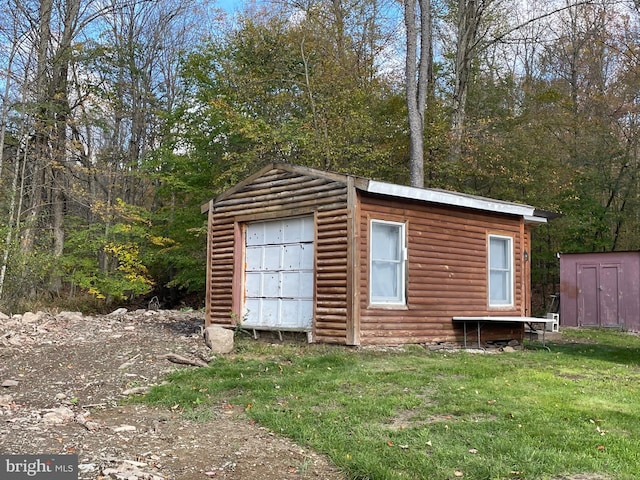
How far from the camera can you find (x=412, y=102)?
18.2 meters

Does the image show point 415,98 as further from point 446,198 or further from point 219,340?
point 219,340

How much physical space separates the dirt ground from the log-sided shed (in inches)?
66.9

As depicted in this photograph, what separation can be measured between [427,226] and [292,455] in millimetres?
6743

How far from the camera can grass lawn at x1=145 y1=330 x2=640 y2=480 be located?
462 cm

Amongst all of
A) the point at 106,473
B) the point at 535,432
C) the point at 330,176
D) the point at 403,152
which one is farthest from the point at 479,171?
the point at 106,473

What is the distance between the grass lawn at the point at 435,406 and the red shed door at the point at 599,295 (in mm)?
7629

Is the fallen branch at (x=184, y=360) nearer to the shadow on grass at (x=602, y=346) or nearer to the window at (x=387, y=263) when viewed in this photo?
the window at (x=387, y=263)

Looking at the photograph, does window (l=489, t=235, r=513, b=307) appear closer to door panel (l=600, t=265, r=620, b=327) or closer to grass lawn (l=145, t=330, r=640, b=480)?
grass lawn (l=145, t=330, r=640, b=480)

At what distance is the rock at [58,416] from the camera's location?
591 cm

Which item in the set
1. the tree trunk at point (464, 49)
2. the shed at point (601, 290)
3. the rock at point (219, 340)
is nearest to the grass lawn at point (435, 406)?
the rock at point (219, 340)

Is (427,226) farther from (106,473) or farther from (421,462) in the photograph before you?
(106,473)

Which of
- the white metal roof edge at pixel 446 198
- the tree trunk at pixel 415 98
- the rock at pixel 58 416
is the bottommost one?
the rock at pixel 58 416

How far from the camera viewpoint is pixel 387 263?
10625 mm

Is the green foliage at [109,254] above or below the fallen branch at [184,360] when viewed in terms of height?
above
